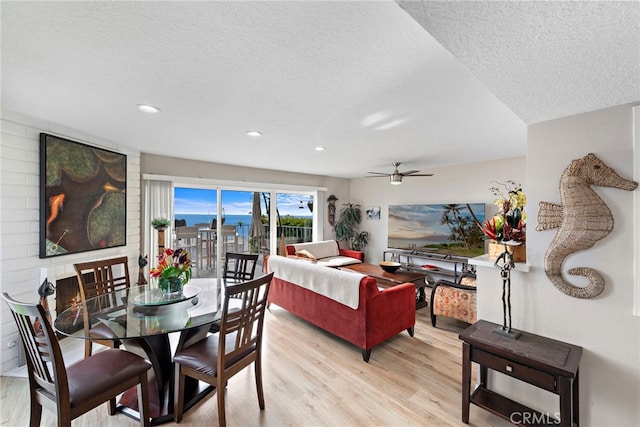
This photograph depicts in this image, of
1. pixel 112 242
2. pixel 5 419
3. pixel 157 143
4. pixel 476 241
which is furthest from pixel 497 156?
pixel 5 419

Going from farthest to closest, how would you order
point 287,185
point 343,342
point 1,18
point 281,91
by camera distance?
point 287,185
point 343,342
point 281,91
point 1,18

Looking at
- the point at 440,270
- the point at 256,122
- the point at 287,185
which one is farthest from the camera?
the point at 287,185

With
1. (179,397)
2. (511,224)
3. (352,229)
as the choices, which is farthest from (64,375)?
(352,229)

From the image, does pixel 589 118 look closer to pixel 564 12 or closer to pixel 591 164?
pixel 591 164

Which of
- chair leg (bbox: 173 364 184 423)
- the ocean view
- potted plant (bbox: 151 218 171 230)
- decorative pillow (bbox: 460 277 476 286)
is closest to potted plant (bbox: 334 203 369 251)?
the ocean view

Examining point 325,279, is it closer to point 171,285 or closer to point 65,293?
point 171,285

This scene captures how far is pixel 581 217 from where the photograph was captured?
1525mm

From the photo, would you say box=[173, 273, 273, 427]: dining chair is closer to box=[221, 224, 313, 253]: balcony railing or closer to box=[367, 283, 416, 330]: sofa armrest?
box=[367, 283, 416, 330]: sofa armrest

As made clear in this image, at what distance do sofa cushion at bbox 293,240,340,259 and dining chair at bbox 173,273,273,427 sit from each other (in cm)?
Answer: 332

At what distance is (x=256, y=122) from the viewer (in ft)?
8.16

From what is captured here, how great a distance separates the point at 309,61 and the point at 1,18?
4.59 feet

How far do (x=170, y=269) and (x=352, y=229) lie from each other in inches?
196

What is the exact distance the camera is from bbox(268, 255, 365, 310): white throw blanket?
2646mm

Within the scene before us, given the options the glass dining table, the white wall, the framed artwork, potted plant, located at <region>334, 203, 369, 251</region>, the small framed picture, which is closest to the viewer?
the white wall
